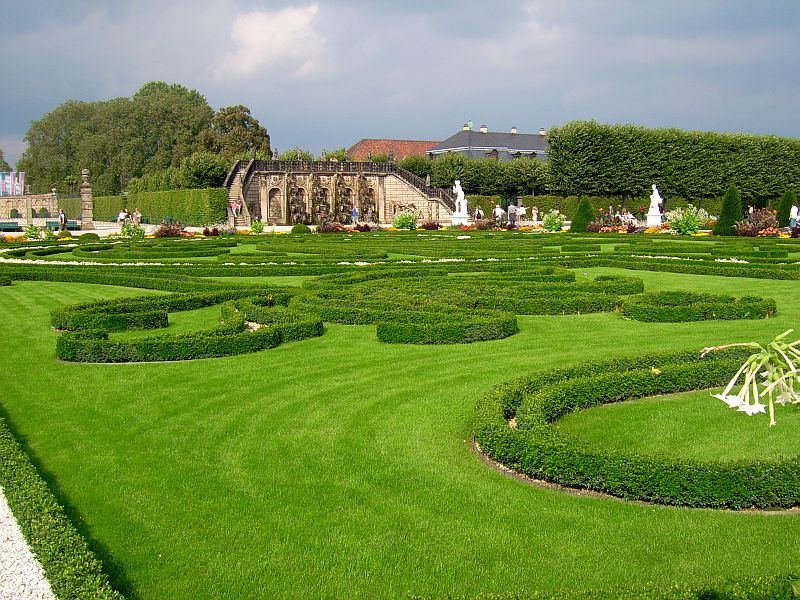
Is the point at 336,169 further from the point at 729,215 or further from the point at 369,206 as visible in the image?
the point at 729,215

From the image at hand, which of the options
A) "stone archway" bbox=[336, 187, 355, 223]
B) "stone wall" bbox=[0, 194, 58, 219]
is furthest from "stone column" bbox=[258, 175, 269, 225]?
"stone wall" bbox=[0, 194, 58, 219]

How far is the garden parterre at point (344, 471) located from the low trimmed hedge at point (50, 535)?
4.4 inches

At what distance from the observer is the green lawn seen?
3.49 metres

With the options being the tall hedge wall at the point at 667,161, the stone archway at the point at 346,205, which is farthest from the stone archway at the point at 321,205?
the tall hedge wall at the point at 667,161

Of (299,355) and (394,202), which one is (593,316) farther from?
(394,202)

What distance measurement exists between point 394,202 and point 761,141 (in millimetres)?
21336

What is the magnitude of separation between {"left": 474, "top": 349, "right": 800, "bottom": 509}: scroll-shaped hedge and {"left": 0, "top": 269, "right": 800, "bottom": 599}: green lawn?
0.11m

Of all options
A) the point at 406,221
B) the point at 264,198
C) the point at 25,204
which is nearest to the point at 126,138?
the point at 25,204

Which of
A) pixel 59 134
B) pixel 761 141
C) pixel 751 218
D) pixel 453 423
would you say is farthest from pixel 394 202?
pixel 453 423

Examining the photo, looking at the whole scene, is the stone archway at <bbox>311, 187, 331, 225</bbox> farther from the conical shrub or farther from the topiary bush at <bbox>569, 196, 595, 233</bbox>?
the conical shrub

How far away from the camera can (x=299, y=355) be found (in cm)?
751

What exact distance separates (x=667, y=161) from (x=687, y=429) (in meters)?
44.0

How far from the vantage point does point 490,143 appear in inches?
2734

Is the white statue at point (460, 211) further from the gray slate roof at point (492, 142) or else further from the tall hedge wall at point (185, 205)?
the gray slate roof at point (492, 142)
